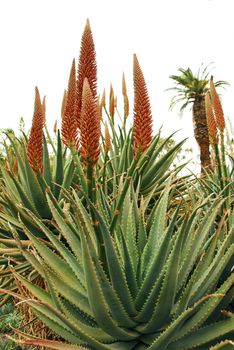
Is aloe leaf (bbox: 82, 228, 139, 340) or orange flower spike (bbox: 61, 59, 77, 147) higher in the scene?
orange flower spike (bbox: 61, 59, 77, 147)

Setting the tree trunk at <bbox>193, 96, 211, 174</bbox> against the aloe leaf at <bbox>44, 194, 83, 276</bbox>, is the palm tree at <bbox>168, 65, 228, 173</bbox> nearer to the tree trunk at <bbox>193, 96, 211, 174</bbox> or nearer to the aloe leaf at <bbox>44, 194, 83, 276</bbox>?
the tree trunk at <bbox>193, 96, 211, 174</bbox>

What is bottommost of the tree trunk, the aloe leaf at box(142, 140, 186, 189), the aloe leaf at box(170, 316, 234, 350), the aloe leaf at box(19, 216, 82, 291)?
the aloe leaf at box(170, 316, 234, 350)

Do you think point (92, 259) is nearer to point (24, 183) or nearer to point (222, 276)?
point (222, 276)

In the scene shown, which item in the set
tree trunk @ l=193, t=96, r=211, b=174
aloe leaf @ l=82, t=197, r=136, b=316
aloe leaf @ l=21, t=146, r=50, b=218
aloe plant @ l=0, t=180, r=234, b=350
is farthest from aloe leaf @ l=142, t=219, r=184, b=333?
tree trunk @ l=193, t=96, r=211, b=174

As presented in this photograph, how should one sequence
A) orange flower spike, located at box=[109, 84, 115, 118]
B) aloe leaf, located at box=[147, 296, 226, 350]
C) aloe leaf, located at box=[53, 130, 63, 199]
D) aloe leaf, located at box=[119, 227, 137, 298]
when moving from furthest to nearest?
orange flower spike, located at box=[109, 84, 115, 118] < aloe leaf, located at box=[53, 130, 63, 199] < aloe leaf, located at box=[119, 227, 137, 298] < aloe leaf, located at box=[147, 296, 226, 350]

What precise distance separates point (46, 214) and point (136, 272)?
1.29 metres

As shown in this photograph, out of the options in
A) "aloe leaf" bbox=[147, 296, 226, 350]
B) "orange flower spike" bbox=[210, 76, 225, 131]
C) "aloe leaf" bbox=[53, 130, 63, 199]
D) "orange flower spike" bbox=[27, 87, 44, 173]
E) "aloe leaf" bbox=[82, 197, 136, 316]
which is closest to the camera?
"aloe leaf" bbox=[147, 296, 226, 350]

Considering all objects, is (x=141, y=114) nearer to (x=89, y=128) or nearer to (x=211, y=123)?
(x=89, y=128)

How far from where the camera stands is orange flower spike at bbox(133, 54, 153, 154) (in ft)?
7.27

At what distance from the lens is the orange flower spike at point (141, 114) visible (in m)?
2.21

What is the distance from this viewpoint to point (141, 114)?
7.32 ft

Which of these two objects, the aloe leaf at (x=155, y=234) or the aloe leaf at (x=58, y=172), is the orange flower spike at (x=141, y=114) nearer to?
the aloe leaf at (x=155, y=234)

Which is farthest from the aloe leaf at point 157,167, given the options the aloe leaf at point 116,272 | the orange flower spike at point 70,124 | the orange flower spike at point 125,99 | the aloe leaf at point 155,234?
the aloe leaf at point 116,272

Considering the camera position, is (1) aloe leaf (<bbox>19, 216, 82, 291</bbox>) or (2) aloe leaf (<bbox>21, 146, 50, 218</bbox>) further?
(2) aloe leaf (<bbox>21, 146, 50, 218</bbox>)
